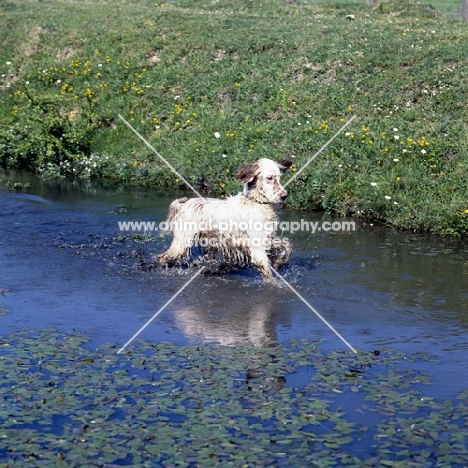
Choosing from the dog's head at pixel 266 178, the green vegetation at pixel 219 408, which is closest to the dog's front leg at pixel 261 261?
the dog's head at pixel 266 178

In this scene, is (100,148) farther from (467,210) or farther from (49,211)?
(467,210)

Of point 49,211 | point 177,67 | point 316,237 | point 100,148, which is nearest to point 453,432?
point 316,237

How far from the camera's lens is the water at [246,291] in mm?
8461

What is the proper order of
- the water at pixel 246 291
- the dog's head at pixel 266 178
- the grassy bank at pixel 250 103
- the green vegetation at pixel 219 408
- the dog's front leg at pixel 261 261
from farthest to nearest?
the grassy bank at pixel 250 103 → the dog's front leg at pixel 261 261 → the dog's head at pixel 266 178 → the water at pixel 246 291 → the green vegetation at pixel 219 408

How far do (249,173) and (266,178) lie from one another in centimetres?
19

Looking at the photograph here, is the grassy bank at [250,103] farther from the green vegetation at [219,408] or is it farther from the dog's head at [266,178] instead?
the green vegetation at [219,408]

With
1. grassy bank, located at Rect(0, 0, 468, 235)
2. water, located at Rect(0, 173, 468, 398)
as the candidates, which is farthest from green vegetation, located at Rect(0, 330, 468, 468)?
grassy bank, located at Rect(0, 0, 468, 235)

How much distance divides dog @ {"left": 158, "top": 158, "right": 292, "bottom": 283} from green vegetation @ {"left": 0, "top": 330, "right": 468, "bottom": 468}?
2108 mm

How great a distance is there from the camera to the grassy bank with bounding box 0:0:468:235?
14.2 metres

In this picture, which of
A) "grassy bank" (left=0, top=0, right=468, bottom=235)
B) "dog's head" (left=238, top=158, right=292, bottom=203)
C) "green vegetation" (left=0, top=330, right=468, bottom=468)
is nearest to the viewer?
"green vegetation" (left=0, top=330, right=468, bottom=468)

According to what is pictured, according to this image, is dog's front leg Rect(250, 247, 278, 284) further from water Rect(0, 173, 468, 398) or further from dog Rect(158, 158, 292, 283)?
water Rect(0, 173, 468, 398)

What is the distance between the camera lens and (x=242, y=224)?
32.8 feet

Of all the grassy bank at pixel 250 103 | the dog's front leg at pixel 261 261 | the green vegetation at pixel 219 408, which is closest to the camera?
the green vegetation at pixel 219 408

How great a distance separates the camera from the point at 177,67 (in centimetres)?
1977
